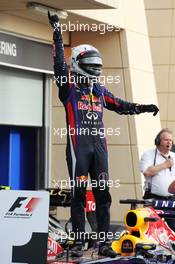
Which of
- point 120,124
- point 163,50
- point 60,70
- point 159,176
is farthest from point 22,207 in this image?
point 163,50

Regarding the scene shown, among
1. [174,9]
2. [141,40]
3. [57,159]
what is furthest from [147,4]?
[57,159]

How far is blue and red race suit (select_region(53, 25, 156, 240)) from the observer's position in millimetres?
9328

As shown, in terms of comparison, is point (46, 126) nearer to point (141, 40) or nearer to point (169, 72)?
point (141, 40)

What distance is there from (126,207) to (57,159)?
1.41m

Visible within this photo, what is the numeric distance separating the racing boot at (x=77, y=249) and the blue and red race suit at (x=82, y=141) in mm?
146

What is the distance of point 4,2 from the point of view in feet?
39.9

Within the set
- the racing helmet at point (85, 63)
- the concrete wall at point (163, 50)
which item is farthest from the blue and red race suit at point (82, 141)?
the concrete wall at point (163, 50)

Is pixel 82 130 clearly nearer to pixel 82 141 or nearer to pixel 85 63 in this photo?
pixel 82 141

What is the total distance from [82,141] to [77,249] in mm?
1131

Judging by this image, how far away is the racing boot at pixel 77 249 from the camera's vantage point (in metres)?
9.19

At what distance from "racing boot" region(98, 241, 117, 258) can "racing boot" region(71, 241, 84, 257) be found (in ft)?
0.65

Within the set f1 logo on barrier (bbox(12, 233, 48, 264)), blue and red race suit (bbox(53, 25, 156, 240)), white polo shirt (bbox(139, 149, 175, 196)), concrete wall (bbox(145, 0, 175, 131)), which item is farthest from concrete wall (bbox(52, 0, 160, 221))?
f1 logo on barrier (bbox(12, 233, 48, 264))

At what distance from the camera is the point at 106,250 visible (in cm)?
907

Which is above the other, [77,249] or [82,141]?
[82,141]
